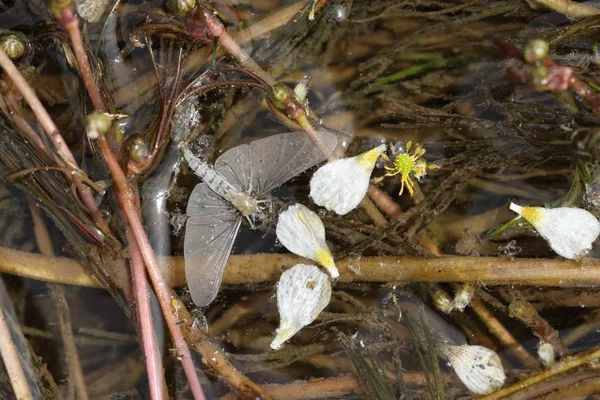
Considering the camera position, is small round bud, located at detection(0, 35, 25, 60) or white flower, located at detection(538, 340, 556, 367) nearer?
small round bud, located at detection(0, 35, 25, 60)

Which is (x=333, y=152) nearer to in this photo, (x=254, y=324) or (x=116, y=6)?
(x=254, y=324)

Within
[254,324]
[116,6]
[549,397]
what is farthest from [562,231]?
[116,6]

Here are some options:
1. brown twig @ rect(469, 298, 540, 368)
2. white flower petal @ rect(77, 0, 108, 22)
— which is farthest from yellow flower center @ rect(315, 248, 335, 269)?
white flower petal @ rect(77, 0, 108, 22)

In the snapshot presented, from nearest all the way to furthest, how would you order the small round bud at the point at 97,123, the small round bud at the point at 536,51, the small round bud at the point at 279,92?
1. the small round bud at the point at 536,51
2. the small round bud at the point at 97,123
3. the small round bud at the point at 279,92

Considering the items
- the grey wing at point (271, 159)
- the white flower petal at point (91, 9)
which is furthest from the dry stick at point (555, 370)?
the white flower petal at point (91, 9)

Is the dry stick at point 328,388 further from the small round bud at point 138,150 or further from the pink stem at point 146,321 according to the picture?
the small round bud at point 138,150

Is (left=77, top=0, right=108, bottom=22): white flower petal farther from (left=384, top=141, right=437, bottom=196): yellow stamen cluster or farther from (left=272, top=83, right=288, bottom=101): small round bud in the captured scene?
(left=384, top=141, right=437, bottom=196): yellow stamen cluster
